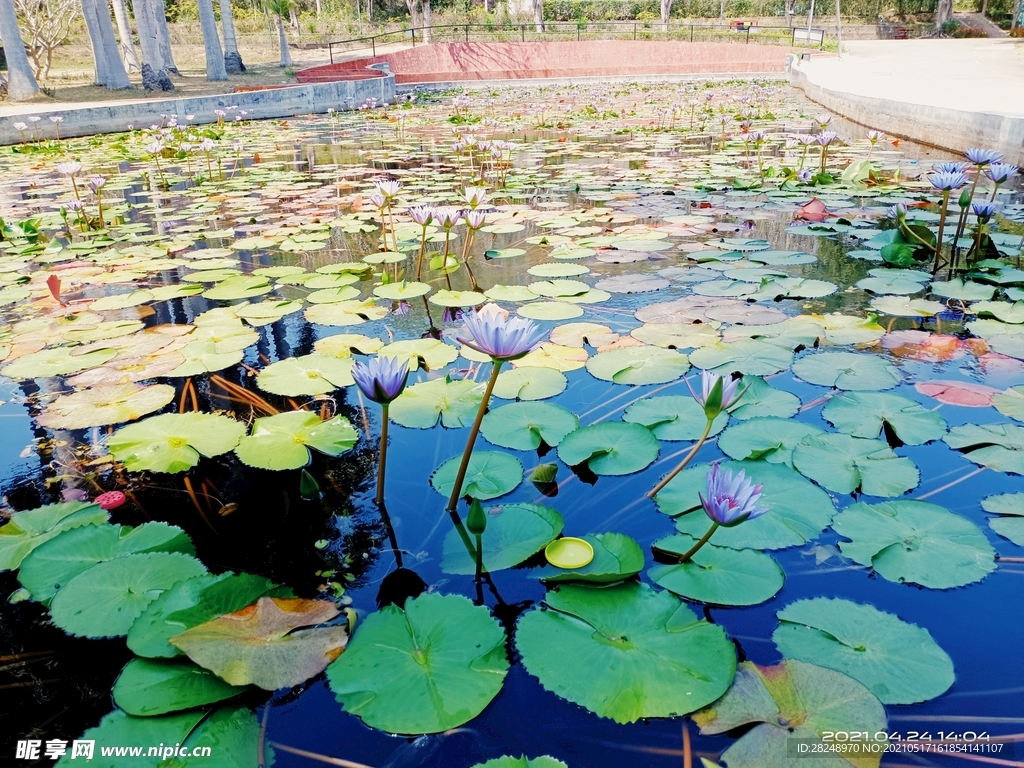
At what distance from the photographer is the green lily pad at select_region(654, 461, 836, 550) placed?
102cm

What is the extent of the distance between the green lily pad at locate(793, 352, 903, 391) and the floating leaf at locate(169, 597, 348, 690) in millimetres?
1257

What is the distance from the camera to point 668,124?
802cm

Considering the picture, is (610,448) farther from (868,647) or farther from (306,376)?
(306,376)

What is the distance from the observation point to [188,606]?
87 cm

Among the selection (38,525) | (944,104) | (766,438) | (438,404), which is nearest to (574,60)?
(944,104)

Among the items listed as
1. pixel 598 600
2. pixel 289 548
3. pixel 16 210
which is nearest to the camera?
pixel 598 600

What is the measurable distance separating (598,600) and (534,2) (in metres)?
30.2

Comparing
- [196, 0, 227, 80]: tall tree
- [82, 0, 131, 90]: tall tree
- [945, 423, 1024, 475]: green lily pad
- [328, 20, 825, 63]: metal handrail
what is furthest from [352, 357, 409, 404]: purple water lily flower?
[328, 20, 825, 63]: metal handrail

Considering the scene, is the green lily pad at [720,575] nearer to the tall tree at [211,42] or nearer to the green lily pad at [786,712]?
the green lily pad at [786,712]

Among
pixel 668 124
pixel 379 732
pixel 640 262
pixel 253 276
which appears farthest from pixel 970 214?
pixel 668 124

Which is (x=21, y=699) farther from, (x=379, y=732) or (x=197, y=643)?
(x=379, y=732)

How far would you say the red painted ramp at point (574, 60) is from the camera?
18719 mm

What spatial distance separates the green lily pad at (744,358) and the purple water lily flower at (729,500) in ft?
2.37

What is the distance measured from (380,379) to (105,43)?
14.7 metres
